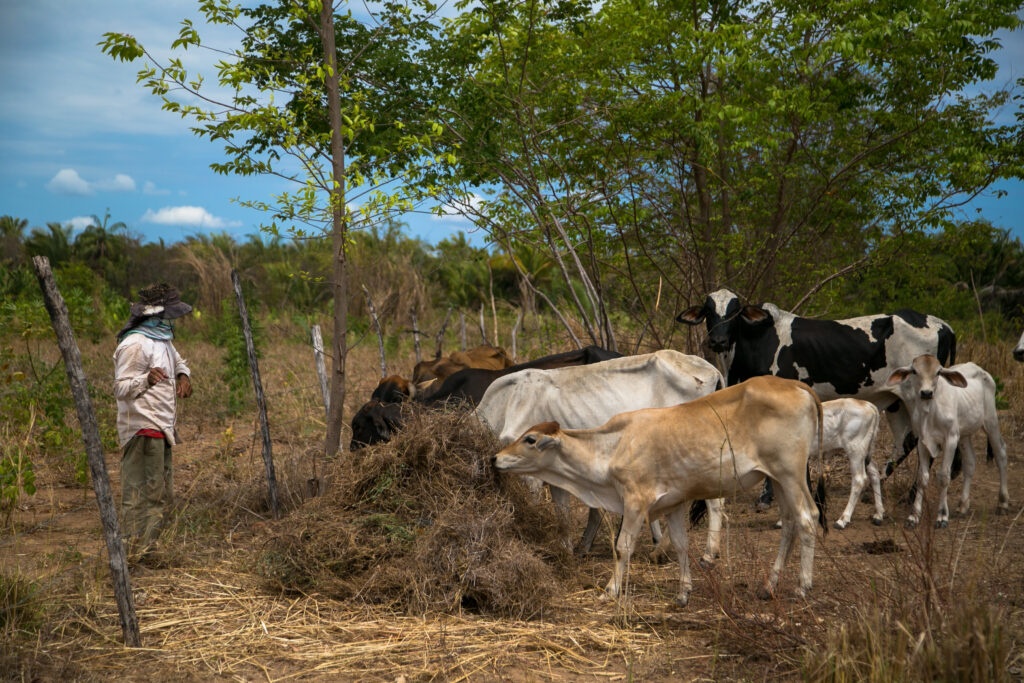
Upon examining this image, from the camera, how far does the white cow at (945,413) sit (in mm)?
7969

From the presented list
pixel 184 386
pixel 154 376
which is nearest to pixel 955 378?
pixel 184 386

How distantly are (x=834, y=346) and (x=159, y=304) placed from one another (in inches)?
239

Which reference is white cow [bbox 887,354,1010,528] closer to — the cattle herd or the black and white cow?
the cattle herd

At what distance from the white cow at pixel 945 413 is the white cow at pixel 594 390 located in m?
1.72

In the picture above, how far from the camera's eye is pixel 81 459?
9438 mm

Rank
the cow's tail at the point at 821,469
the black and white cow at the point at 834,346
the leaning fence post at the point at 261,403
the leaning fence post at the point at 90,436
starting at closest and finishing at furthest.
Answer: the leaning fence post at the point at 90,436
the cow's tail at the point at 821,469
the leaning fence post at the point at 261,403
the black and white cow at the point at 834,346

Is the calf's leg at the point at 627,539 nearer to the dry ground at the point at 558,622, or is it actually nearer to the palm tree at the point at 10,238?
the dry ground at the point at 558,622

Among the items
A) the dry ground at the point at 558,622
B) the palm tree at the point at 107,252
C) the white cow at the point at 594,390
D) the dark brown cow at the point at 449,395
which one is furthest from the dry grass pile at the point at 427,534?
the palm tree at the point at 107,252

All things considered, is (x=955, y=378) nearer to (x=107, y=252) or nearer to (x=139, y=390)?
(x=139, y=390)

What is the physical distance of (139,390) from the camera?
7.11m

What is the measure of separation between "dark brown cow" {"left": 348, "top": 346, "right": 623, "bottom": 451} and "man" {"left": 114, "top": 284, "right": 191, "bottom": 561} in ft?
5.10

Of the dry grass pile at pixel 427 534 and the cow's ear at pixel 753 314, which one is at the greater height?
the cow's ear at pixel 753 314

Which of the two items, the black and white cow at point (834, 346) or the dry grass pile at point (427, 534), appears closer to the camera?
the dry grass pile at point (427, 534)

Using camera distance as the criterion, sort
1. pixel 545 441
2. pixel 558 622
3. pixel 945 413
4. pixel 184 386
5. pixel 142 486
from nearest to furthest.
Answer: pixel 558 622
pixel 545 441
pixel 142 486
pixel 184 386
pixel 945 413
